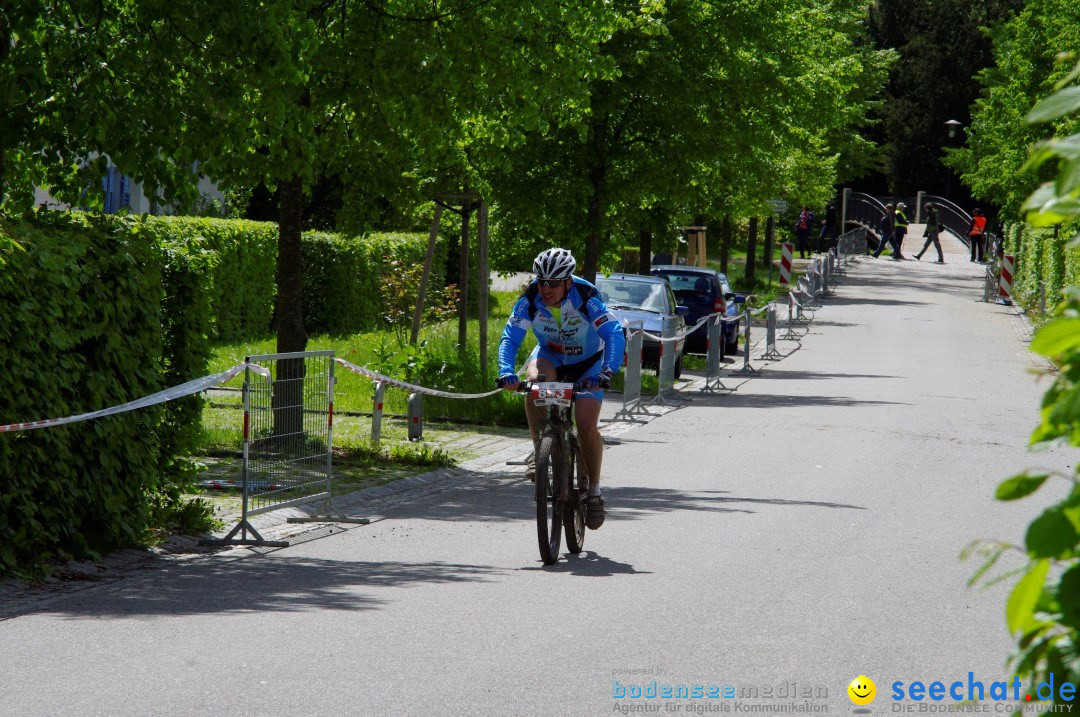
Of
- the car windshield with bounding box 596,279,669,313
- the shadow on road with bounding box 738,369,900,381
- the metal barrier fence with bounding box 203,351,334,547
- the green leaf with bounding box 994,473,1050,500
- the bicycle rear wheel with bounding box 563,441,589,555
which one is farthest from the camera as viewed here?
the shadow on road with bounding box 738,369,900,381

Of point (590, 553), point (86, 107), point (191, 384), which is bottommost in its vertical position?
point (590, 553)

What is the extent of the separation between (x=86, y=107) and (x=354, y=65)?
281 cm

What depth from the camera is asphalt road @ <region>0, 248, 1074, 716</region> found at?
549cm

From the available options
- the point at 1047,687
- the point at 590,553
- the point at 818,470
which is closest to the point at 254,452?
the point at 590,553

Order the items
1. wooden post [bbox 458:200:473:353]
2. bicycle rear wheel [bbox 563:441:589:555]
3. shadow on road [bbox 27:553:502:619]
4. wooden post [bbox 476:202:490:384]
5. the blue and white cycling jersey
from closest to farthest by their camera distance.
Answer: shadow on road [bbox 27:553:502:619] → bicycle rear wheel [bbox 563:441:589:555] → the blue and white cycling jersey → wooden post [bbox 476:202:490:384] → wooden post [bbox 458:200:473:353]

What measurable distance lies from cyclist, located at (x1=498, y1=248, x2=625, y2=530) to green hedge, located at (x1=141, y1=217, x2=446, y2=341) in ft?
46.1

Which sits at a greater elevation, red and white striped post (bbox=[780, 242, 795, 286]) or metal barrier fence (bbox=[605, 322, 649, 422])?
red and white striped post (bbox=[780, 242, 795, 286])

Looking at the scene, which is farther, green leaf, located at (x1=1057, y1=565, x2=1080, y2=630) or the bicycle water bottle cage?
the bicycle water bottle cage

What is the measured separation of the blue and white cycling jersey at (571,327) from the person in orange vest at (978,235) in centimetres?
5225

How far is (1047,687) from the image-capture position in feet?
6.40

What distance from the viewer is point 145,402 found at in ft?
27.2

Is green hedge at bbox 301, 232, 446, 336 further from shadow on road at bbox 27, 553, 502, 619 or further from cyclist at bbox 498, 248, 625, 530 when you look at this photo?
shadow on road at bbox 27, 553, 502, 619

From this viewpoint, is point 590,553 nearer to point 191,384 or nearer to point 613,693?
point 191,384

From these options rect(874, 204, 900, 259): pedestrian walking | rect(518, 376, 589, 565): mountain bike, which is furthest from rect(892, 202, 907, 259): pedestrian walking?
rect(518, 376, 589, 565): mountain bike
